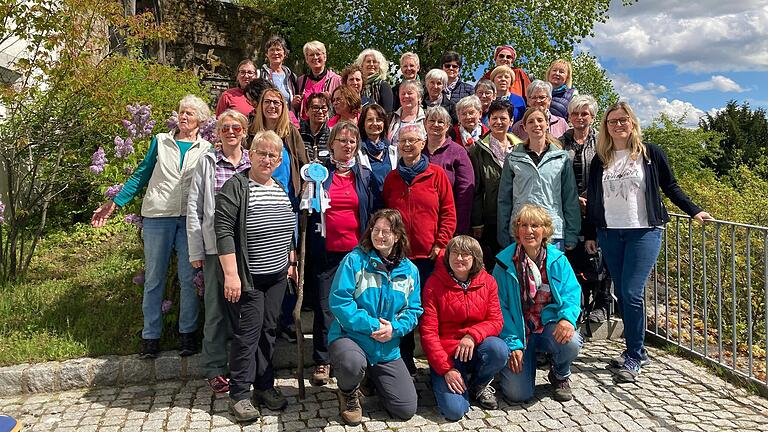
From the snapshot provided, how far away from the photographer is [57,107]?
6234 millimetres

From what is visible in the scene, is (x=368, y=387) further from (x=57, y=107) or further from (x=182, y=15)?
(x=182, y=15)

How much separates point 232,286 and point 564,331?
2314mm

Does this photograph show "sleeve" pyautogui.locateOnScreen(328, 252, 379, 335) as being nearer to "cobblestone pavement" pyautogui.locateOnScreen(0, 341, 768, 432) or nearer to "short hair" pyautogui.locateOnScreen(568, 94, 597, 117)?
"cobblestone pavement" pyautogui.locateOnScreen(0, 341, 768, 432)

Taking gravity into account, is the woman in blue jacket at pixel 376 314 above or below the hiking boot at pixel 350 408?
above

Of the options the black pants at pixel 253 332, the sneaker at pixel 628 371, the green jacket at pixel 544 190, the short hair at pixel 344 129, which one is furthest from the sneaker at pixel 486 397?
the short hair at pixel 344 129

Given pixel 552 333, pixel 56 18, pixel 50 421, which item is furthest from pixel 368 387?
pixel 56 18

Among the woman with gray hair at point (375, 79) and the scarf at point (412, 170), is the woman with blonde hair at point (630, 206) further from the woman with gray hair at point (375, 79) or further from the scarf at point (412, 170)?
the woman with gray hair at point (375, 79)

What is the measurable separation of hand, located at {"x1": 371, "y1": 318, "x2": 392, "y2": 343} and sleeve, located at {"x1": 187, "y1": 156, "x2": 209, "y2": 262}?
1.33m

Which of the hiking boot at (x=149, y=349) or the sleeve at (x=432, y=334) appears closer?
the sleeve at (x=432, y=334)

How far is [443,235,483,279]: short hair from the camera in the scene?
12.9ft

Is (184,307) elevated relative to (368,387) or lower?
elevated

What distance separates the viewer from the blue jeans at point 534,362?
13.5ft

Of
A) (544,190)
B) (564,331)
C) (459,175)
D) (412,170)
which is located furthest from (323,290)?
(544,190)

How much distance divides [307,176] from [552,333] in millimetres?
2106
